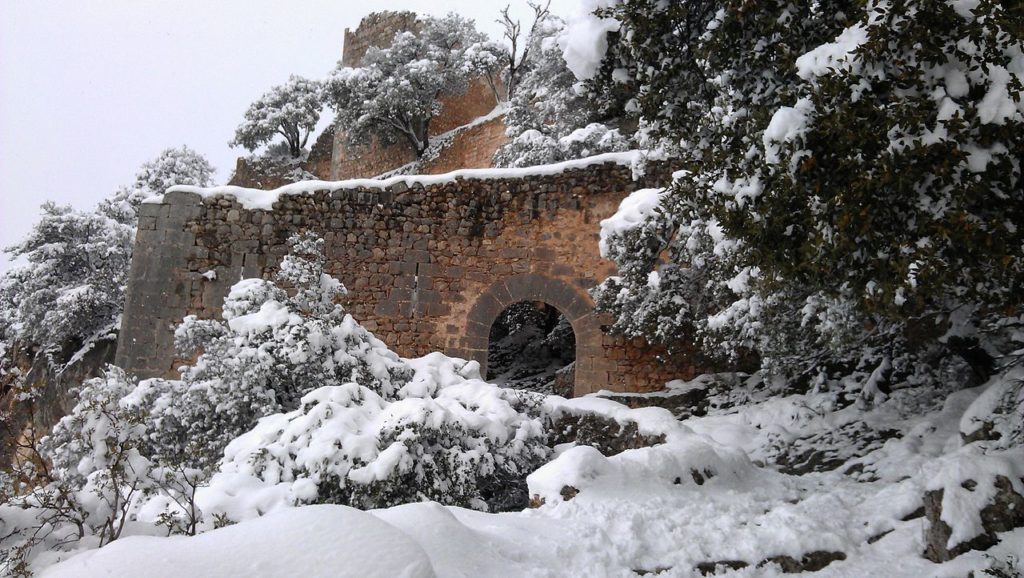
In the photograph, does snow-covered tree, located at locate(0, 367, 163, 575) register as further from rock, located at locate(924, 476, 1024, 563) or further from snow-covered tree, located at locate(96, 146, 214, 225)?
snow-covered tree, located at locate(96, 146, 214, 225)

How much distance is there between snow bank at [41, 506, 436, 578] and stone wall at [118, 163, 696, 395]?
6.87 meters

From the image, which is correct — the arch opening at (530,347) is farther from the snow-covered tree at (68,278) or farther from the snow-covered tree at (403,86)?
the snow-covered tree at (403,86)

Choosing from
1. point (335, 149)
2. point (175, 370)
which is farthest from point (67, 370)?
point (335, 149)

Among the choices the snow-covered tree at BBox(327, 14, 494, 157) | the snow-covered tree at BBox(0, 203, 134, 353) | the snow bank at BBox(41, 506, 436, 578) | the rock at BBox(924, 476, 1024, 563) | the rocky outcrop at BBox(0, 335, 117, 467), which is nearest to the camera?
the snow bank at BBox(41, 506, 436, 578)

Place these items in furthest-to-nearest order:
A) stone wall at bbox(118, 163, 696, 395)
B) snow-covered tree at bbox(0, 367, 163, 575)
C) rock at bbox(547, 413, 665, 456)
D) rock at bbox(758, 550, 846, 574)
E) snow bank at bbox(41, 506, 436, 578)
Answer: stone wall at bbox(118, 163, 696, 395)
rock at bbox(547, 413, 665, 456)
rock at bbox(758, 550, 846, 574)
snow-covered tree at bbox(0, 367, 163, 575)
snow bank at bbox(41, 506, 436, 578)

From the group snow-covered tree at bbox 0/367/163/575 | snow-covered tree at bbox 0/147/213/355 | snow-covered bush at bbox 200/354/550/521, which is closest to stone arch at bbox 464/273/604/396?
snow-covered bush at bbox 200/354/550/521

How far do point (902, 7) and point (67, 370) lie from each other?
1282 centimetres

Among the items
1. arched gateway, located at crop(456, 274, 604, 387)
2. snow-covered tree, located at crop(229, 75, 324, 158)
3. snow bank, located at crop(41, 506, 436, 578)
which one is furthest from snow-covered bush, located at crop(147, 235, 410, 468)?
snow-covered tree, located at crop(229, 75, 324, 158)

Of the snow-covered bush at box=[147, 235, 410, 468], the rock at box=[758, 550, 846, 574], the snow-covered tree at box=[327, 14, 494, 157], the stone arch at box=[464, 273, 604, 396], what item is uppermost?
the snow-covered tree at box=[327, 14, 494, 157]

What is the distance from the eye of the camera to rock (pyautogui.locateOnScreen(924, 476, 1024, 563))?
3316 mm

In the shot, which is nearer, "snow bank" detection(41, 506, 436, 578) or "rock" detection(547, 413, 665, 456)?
"snow bank" detection(41, 506, 436, 578)

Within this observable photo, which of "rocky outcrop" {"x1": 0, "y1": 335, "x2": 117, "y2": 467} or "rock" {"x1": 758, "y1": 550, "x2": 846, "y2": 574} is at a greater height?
"rocky outcrop" {"x1": 0, "y1": 335, "x2": 117, "y2": 467}

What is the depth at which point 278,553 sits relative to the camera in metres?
2.26

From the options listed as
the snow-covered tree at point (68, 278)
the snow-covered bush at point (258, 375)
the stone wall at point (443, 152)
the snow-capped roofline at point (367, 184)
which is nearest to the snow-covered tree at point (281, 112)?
the stone wall at point (443, 152)
